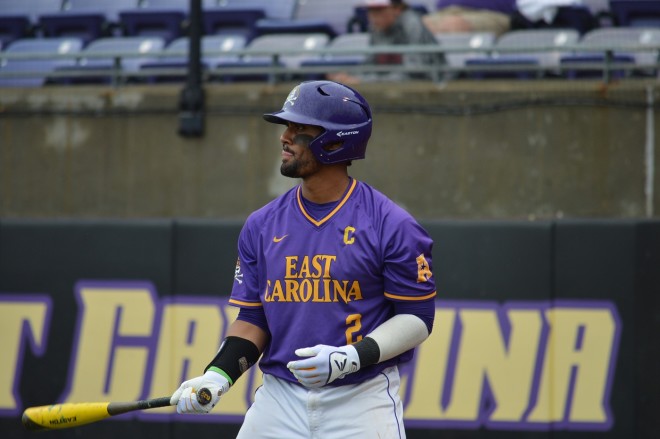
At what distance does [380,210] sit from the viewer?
3703mm

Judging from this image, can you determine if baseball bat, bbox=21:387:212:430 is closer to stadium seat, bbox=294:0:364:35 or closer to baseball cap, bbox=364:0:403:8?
baseball cap, bbox=364:0:403:8

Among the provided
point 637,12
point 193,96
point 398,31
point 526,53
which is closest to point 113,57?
point 193,96

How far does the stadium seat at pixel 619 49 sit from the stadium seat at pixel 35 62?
3777mm

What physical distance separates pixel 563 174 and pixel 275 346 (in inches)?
149

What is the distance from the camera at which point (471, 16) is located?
852 cm

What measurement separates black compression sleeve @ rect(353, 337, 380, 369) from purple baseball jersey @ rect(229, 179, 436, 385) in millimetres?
131

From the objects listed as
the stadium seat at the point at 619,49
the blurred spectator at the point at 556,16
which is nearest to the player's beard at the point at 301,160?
the stadium seat at the point at 619,49

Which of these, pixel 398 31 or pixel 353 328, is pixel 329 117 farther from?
pixel 398 31

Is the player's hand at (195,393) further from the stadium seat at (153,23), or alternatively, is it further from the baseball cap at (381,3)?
the stadium seat at (153,23)

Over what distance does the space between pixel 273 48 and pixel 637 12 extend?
293 centimetres

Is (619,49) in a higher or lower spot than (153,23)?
higher

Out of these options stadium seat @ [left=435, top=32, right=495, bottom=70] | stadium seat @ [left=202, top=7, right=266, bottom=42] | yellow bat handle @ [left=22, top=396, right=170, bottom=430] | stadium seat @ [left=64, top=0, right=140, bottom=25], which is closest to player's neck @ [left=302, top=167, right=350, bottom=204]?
yellow bat handle @ [left=22, top=396, right=170, bottom=430]

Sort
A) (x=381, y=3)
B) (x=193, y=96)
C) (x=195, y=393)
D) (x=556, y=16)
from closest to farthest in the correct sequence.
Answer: (x=195, y=393) → (x=193, y=96) → (x=381, y=3) → (x=556, y=16)

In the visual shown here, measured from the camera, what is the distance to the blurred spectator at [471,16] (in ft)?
27.6
